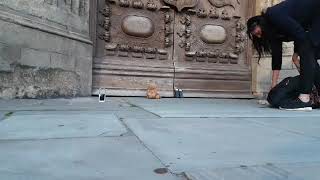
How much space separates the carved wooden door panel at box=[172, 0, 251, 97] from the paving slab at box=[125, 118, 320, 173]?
3.78 meters

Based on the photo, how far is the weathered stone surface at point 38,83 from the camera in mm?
4770

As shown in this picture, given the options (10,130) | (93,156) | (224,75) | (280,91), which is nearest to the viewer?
(93,156)

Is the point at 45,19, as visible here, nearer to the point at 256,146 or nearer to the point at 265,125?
the point at 265,125

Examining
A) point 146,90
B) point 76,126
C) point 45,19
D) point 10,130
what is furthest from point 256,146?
point 146,90

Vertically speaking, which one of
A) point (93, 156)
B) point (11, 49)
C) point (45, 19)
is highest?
point (45, 19)

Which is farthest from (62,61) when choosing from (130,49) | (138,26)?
(138,26)

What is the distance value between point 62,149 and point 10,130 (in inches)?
28.4

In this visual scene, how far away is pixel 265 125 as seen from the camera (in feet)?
9.80

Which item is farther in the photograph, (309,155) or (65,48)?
(65,48)

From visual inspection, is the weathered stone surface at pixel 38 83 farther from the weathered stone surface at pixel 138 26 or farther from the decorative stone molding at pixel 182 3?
the decorative stone molding at pixel 182 3

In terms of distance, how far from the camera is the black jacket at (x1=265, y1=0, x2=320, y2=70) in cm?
432

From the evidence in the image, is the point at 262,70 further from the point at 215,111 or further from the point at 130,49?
the point at 215,111

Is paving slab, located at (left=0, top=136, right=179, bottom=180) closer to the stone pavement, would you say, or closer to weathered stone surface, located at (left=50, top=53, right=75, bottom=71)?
the stone pavement

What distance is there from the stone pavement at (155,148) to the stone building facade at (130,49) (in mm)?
1927
